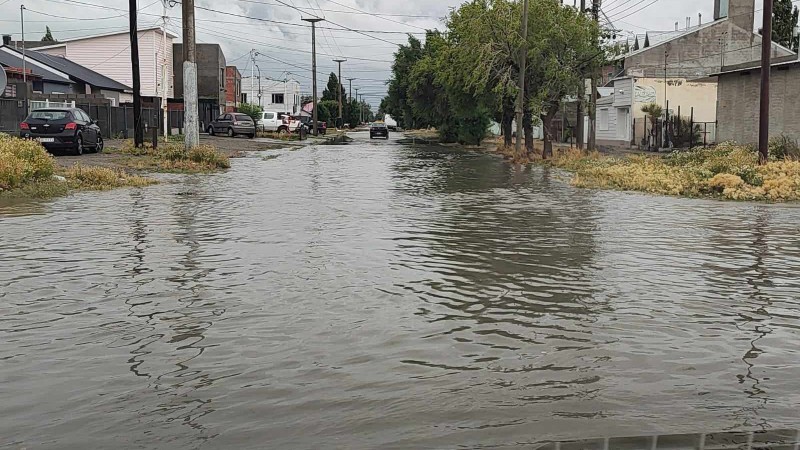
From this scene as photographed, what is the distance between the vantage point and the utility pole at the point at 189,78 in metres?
28.1

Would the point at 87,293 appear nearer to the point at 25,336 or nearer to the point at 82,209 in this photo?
the point at 25,336

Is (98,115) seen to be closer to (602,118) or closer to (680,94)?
(680,94)

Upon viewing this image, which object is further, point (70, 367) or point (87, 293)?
point (87, 293)

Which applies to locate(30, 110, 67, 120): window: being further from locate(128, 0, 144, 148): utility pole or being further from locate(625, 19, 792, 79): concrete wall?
locate(625, 19, 792, 79): concrete wall

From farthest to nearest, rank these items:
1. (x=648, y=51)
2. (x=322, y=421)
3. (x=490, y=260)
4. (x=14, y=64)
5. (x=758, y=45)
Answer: (x=648, y=51) < (x=758, y=45) < (x=14, y=64) < (x=490, y=260) < (x=322, y=421)

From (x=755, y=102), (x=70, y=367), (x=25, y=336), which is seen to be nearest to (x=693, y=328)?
(x=70, y=367)

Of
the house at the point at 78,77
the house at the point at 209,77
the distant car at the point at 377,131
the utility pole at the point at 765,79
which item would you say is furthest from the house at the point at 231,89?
the utility pole at the point at 765,79

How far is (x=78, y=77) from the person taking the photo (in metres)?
50.5

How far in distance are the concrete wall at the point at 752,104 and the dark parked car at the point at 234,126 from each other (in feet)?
101

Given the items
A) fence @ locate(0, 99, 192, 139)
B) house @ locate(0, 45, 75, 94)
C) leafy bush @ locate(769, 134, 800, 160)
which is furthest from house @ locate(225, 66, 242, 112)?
leafy bush @ locate(769, 134, 800, 160)

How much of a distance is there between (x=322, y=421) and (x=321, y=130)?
73.4m

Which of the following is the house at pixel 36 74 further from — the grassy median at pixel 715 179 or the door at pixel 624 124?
the door at pixel 624 124

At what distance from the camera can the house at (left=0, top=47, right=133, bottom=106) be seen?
1981 inches

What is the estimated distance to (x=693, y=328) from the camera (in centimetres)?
702
